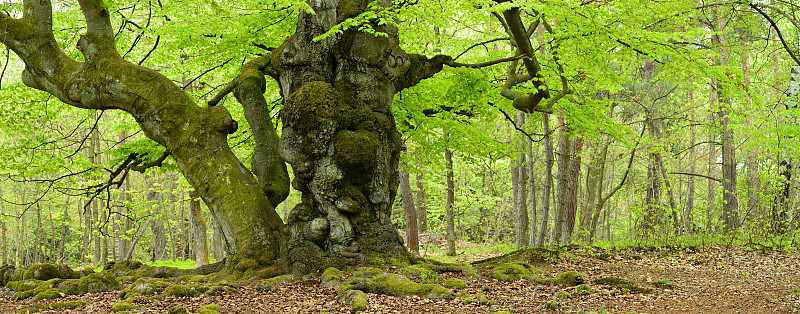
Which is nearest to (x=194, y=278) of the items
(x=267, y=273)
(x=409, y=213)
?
(x=267, y=273)

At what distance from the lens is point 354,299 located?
→ 493 centimetres

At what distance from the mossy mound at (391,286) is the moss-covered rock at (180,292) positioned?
5.17 feet

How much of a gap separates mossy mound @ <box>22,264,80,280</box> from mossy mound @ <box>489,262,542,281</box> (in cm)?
547

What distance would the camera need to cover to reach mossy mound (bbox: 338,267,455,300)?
5270mm

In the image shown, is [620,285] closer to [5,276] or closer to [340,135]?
[340,135]

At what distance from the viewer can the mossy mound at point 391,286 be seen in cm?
527

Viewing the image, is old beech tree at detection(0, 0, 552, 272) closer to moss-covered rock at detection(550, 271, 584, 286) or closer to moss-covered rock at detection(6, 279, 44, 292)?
moss-covered rock at detection(550, 271, 584, 286)

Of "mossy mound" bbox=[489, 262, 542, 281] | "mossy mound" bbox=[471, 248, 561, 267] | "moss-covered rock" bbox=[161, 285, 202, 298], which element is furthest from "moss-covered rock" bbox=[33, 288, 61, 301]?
"mossy mound" bbox=[471, 248, 561, 267]

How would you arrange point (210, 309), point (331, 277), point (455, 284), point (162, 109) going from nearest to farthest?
point (210, 309) → point (455, 284) → point (331, 277) → point (162, 109)

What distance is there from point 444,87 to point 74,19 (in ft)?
21.3

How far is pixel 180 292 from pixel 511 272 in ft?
12.5

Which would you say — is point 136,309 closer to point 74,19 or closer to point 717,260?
→ point 74,19

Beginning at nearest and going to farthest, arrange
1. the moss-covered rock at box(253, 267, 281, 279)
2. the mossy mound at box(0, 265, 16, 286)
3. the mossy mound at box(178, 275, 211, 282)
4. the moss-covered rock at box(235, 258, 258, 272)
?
the moss-covered rock at box(253, 267, 281, 279)
the moss-covered rock at box(235, 258, 258, 272)
the mossy mound at box(178, 275, 211, 282)
the mossy mound at box(0, 265, 16, 286)

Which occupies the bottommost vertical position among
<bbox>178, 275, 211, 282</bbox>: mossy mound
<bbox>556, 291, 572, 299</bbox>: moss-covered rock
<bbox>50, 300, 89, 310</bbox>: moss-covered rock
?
<bbox>556, 291, 572, 299</bbox>: moss-covered rock
